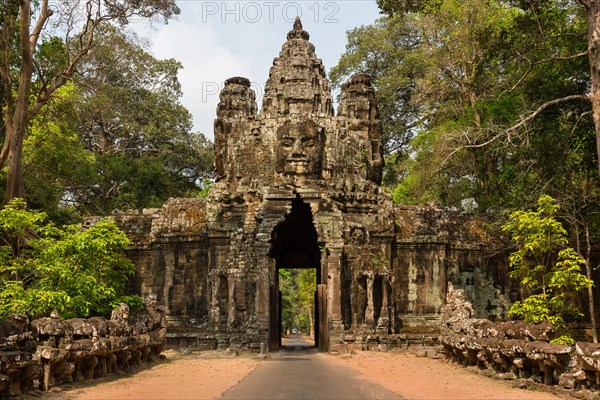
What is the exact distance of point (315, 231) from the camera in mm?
21125

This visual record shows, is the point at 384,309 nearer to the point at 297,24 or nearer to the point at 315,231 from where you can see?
the point at 315,231

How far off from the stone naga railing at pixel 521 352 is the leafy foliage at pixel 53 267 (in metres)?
8.19

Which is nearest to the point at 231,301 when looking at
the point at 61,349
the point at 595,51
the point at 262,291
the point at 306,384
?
the point at 262,291

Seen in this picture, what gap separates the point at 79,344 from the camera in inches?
405

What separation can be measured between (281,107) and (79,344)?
13.5 meters

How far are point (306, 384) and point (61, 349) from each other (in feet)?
13.4

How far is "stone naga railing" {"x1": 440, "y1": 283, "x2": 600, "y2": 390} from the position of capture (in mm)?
8594

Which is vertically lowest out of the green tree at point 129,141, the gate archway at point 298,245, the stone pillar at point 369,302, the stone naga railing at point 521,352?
the stone naga railing at point 521,352

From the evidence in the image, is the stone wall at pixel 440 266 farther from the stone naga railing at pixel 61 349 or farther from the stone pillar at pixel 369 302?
the stone naga railing at pixel 61 349

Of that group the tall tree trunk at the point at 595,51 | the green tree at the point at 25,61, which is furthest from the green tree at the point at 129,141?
the tall tree trunk at the point at 595,51

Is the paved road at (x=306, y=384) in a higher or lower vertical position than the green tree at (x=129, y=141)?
lower

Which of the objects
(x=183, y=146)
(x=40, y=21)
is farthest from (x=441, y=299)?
(x=183, y=146)

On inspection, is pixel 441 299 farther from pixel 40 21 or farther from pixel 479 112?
pixel 40 21

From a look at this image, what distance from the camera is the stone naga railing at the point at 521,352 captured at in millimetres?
8594
